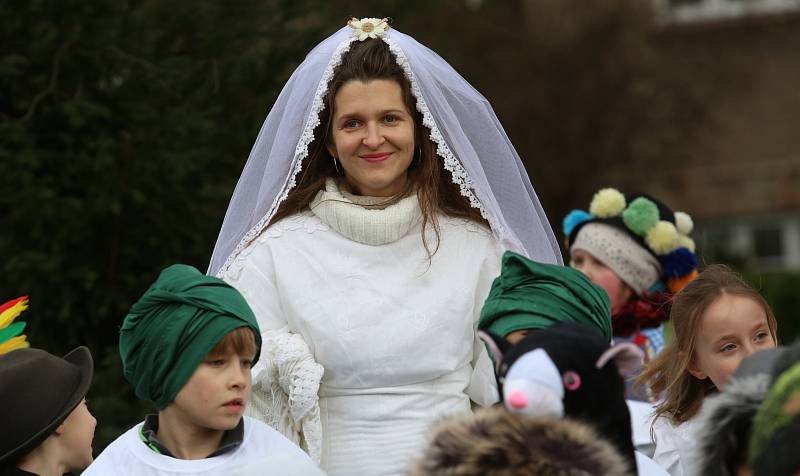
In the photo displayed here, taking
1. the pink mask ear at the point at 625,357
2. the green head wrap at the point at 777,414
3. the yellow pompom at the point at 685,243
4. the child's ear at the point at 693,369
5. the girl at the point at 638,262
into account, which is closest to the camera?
the green head wrap at the point at 777,414

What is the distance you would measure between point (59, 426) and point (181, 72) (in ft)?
8.96

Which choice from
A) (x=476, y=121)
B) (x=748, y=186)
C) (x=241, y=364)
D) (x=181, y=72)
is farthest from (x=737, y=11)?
(x=241, y=364)

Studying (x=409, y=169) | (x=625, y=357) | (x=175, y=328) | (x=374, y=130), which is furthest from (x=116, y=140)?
(x=625, y=357)

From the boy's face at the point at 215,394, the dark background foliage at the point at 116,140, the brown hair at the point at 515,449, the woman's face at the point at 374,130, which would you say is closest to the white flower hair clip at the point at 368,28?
the woman's face at the point at 374,130

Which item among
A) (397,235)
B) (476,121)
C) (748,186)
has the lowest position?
(748,186)

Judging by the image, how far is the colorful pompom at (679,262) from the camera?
625 cm

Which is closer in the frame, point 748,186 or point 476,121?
point 476,121

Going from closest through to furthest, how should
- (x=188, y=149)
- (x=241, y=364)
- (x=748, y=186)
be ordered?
1. (x=241, y=364)
2. (x=188, y=149)
3. (x=748, y=186)

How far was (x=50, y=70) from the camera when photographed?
6277 millimetres

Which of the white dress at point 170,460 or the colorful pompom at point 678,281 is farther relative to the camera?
the colorful pompom at point 678,281

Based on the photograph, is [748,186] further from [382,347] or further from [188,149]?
[382,347]

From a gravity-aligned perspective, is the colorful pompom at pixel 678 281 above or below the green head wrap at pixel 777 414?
below

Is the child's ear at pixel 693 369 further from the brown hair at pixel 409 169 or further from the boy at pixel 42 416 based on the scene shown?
the boy at pixel 42 416

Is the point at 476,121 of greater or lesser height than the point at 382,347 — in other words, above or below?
above
